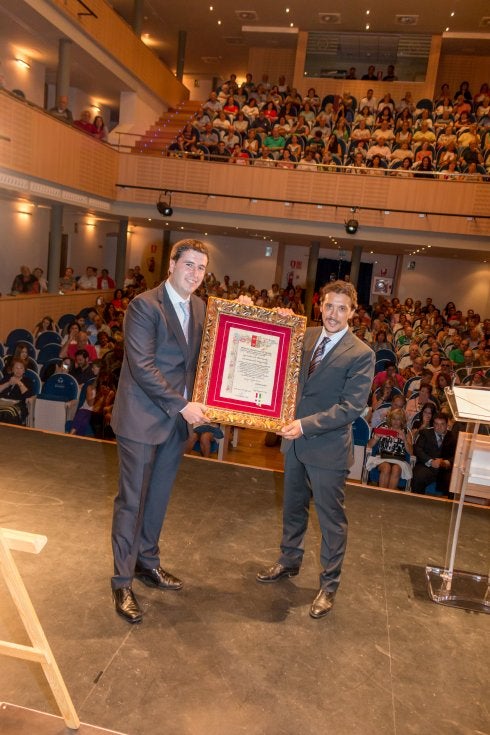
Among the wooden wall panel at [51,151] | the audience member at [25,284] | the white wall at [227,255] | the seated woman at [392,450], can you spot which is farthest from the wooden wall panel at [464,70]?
the seated woman at [392,450]

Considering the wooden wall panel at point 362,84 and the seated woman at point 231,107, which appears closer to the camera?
the seated woman at point 231,107

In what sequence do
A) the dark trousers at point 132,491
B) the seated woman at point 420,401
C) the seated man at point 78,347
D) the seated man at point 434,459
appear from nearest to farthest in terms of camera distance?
the dark trousers at point 132,491 → the seated man at point 434,459 → the seated woman at point 420,401 → the seated man at point 78,347

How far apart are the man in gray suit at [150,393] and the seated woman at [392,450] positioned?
306cm

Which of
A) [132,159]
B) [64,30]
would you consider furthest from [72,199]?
[64,30]

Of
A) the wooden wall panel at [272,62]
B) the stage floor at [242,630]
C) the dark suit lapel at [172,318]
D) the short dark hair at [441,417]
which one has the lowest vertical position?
the stage floor at [242,630]

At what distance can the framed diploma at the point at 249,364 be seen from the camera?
2947 millimetres

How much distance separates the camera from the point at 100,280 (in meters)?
15.0

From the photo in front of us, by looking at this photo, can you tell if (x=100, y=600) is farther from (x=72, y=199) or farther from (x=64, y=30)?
(x=64, y=30)

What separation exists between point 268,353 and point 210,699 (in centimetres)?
162

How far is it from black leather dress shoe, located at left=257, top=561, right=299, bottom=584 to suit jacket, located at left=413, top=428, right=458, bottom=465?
250cm

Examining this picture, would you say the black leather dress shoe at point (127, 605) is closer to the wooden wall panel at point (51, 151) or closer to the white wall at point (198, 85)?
the wooden wall panel at point (51, 151)

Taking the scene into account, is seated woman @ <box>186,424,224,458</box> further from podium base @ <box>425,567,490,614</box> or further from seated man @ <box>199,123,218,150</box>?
seated man @ <box>199,123,218,150</box>

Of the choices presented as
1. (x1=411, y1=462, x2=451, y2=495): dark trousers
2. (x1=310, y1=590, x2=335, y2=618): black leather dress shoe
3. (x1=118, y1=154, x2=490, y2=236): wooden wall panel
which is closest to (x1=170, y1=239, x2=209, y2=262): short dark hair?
(x1=310, y1=590, x2=335, y2=618): black leather dress shoe

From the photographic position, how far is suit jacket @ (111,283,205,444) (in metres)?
2.75
